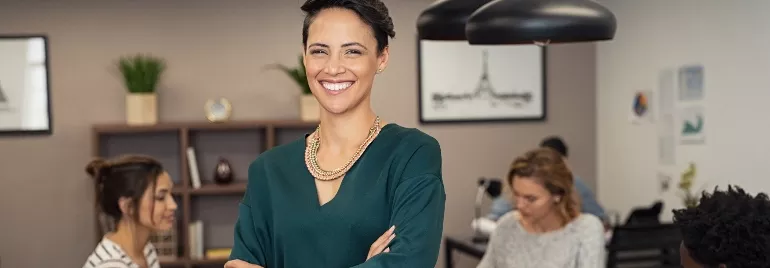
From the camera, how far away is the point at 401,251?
1682 mm

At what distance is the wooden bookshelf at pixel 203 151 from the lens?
5.55m

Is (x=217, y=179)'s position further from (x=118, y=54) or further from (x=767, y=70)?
(x=767, y=70)

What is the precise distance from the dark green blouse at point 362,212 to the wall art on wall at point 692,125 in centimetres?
373

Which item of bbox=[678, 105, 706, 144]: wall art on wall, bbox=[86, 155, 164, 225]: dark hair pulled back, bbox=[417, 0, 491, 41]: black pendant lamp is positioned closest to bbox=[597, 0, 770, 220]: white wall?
bbox=[678, 105, 706, 144]: wall art on wall

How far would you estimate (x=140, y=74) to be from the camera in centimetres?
548

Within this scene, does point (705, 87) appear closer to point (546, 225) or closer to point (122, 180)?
point (546, 225)

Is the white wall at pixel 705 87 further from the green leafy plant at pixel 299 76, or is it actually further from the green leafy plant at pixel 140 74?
the green leafy plant at pixel 140 74

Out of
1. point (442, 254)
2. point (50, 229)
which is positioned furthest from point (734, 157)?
point (50, 229)

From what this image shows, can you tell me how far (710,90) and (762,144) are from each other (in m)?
0.53

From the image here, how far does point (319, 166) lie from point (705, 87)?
149 inches

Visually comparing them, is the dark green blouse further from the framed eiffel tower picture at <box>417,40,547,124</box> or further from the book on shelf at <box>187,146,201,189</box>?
the framed eiffel tower picture at <box>417,40,547,124</box>

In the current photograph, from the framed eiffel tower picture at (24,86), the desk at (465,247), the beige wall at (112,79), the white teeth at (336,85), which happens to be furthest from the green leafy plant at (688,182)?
the white teeth at (336,85)

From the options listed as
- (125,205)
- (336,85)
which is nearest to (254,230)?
(336,85)

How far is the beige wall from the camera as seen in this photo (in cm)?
565
